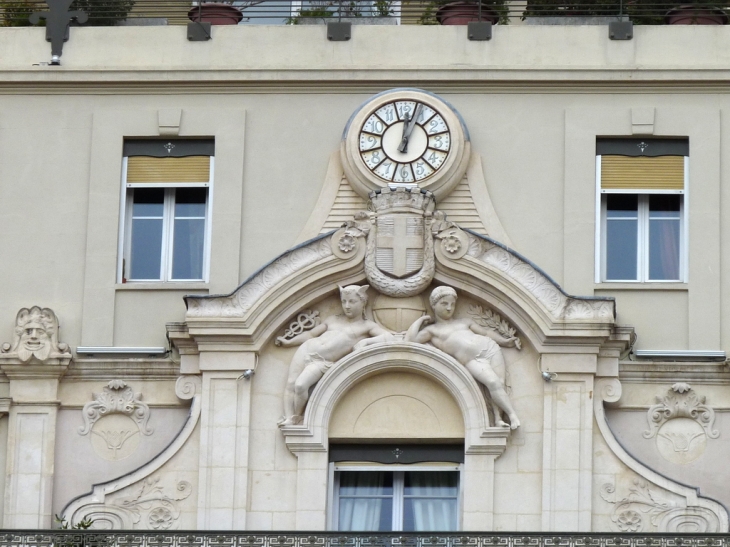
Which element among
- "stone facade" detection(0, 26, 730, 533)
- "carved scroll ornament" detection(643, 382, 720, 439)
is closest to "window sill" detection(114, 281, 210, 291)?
"stone facade" detection(0, 26, 730, 533)

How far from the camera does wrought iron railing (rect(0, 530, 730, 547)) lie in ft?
89.5

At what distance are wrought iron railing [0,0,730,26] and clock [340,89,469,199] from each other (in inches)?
52.1

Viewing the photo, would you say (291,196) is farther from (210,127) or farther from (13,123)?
(13,123)

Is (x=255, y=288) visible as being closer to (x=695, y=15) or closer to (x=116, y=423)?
(x=116, y=423)

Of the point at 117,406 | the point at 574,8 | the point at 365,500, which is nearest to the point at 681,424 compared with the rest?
the point at 365,500

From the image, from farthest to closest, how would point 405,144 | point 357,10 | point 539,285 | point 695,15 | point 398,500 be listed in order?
point 357,10 < point 695,15 < point 405,144 < point 398,500 < point 539,285

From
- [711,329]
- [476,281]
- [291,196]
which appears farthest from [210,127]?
[711,329]

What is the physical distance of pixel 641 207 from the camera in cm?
2973

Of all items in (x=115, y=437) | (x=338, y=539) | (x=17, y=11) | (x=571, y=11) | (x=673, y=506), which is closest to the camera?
(x=338, y=539)

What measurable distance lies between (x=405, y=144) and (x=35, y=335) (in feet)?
13.6

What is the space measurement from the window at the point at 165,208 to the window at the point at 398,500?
9.19ft

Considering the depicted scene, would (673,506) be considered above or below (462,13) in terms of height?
below

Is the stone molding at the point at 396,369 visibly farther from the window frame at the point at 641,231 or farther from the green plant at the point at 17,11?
the green plant at the point at 17,11

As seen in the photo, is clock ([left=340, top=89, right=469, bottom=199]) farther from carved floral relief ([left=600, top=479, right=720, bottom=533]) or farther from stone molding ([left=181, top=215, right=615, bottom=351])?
carved floral relief ([left=600, top=479, right=720, bottom=533])
